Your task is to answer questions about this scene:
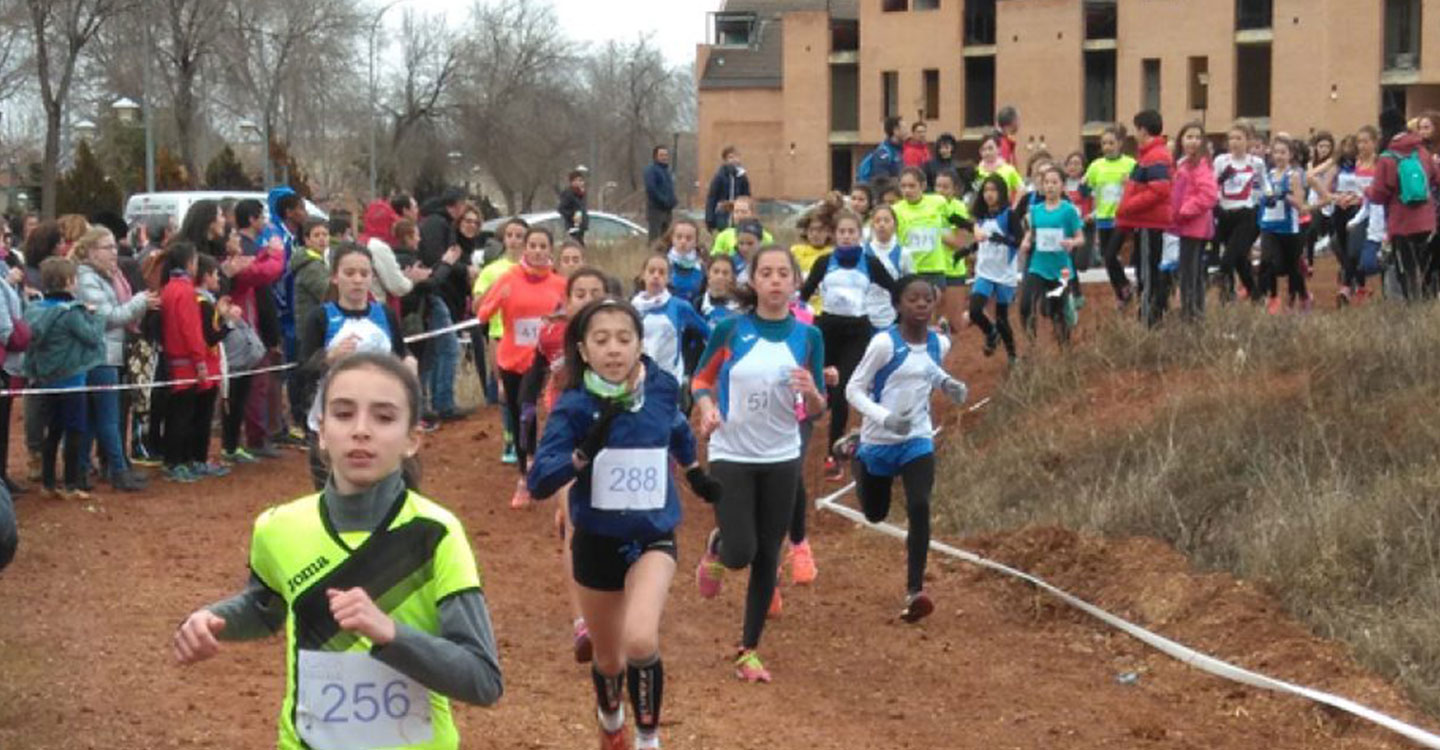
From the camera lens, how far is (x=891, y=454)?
33.7 ft

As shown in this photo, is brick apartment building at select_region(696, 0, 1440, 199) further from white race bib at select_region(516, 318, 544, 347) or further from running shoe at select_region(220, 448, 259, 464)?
white race bib at select_region(516, 318, 544, 347)

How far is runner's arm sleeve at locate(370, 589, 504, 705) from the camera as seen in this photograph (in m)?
4.04

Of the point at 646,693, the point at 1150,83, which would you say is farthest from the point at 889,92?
the point at 646,693

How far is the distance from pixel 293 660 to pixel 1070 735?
5158 millimetres

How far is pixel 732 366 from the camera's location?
9555 mm

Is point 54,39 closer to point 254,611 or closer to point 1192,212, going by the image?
point 1192,212

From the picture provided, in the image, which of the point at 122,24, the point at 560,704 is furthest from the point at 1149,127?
the point at 122,24

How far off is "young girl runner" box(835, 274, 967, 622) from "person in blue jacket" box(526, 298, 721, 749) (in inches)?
103

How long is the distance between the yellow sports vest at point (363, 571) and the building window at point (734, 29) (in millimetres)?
75922

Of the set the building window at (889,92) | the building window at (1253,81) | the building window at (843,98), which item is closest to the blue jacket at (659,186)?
the building window at (1253,81)

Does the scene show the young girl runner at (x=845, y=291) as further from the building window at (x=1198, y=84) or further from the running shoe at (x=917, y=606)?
the building window at (x=1198, y=84)

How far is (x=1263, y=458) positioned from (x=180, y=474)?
24.8 ft

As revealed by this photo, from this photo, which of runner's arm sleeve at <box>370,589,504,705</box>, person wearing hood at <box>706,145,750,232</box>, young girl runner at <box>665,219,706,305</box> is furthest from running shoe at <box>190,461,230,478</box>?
runner's arm sleeve at <box>370,589,504,705</box>

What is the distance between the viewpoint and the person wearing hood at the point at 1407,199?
1647 centimetres
